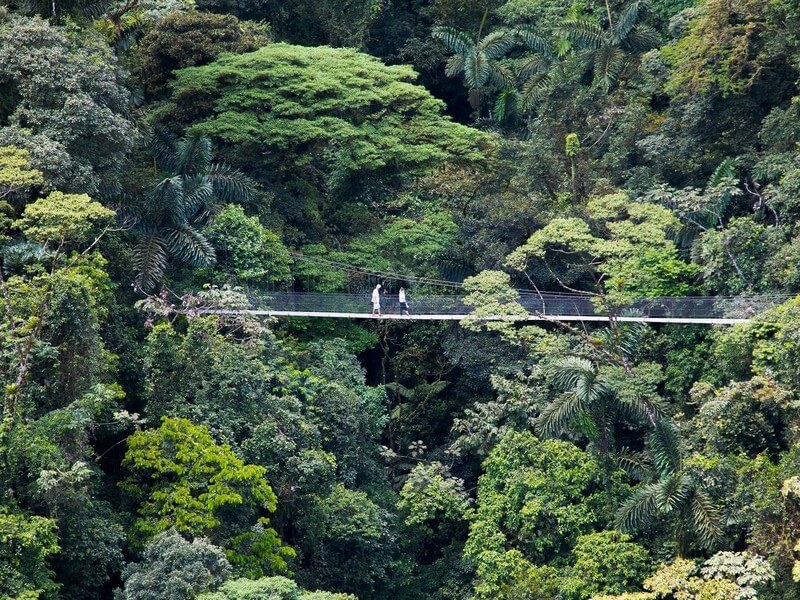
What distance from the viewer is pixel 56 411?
81.1ft

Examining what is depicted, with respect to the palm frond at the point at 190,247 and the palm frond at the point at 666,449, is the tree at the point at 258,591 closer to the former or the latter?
the palm frond at the point at 666,449

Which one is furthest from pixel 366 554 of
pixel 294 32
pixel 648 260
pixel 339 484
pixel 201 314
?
pixel 294 32

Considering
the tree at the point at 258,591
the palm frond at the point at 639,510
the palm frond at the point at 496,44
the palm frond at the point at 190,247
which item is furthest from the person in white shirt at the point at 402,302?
the palm frond at the point at 496,44

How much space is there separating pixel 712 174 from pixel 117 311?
10.8 meters

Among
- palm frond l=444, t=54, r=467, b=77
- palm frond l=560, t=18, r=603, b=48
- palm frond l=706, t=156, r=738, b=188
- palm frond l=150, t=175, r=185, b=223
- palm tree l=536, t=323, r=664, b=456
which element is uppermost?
palm frond l=560, t=18, r=603, b=48

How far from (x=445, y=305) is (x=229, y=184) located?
4464 mm

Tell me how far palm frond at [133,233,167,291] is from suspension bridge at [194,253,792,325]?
1.29 m

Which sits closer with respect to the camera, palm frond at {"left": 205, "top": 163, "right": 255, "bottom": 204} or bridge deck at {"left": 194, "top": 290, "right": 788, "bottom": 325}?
bridge deck at {"left": 194, "top": 290, "right": 788, "bottom": 325}

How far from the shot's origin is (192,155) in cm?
3016

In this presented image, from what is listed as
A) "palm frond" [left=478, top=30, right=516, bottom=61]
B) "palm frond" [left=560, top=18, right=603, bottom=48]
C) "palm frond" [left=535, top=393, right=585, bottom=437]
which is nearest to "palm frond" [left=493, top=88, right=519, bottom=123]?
"palm frond" [left=478, top=30, right=516, bottom=61]

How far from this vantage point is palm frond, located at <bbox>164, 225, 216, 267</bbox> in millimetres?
29031

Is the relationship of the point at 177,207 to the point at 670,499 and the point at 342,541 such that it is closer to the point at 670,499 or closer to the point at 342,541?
the point at 342,541

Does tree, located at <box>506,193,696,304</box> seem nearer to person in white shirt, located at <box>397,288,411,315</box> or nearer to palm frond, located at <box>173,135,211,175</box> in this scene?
person in white shirt, located at <box>397,288,411,315</box>

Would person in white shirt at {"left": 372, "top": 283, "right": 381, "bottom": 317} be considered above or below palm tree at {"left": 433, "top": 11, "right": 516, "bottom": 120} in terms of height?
below
